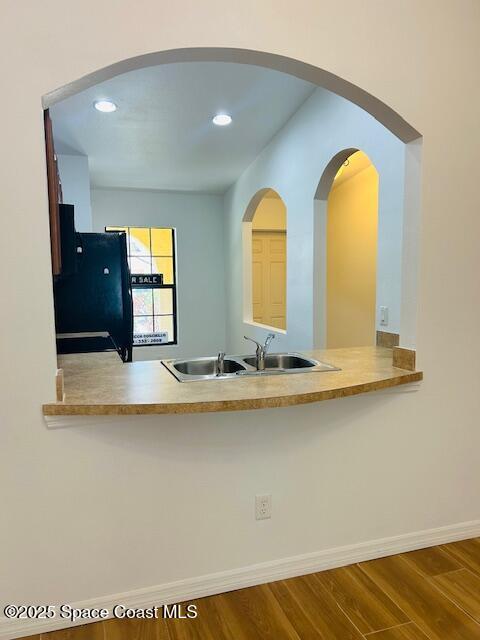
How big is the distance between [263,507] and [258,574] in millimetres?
297

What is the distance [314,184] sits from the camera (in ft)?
10.8

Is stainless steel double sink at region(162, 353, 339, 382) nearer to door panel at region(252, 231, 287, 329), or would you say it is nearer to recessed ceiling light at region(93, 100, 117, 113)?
Answer: recessed ceiling light at region(93, 100, 117, 113)

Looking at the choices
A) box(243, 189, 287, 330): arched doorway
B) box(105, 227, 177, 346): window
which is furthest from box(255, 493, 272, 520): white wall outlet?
box(105, 227, 177, 346): window

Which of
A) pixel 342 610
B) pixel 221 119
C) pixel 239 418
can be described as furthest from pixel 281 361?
pixel 221 119

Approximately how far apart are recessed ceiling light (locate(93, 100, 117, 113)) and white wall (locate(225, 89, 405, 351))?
5.00 feet

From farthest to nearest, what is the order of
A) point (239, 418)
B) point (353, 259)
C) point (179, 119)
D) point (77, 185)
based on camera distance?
1. point (353, 259)
2. point (77, 185)
3. point (179, 119)
4. point (239, 418)

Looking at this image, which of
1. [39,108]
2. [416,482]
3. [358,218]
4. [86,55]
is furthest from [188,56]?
[358,218]

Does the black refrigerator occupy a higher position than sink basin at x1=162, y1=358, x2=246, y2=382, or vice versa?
the black refrigerator

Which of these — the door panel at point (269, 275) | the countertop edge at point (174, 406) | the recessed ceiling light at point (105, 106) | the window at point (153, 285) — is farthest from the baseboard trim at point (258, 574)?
the window at point (153, 285)

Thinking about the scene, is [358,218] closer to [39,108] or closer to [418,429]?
[418,429]

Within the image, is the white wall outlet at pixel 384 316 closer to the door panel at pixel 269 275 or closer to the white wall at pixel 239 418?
the white wall at pixel 239 418

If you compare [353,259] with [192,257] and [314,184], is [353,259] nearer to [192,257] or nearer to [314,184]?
[314,184]

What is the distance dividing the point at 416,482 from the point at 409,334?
0.76 metres

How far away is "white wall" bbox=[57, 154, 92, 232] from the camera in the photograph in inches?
172
